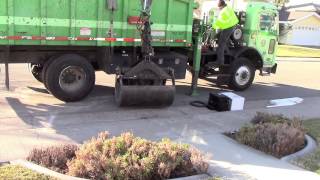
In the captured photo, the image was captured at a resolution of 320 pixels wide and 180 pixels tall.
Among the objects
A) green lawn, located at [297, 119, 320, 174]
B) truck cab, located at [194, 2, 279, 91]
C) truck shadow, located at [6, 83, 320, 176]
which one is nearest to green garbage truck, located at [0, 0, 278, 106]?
truck shadow, located at [6, 83, 320, 176]

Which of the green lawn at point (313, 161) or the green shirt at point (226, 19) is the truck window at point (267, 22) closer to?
the green shirt at point (226, 19)

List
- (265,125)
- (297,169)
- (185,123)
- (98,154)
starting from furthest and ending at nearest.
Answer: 1. (185,123)
2. (265,125)
3. (297,169)
4. (98,154)

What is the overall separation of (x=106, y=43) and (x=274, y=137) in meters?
4.55

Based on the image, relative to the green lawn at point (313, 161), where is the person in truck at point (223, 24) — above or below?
above

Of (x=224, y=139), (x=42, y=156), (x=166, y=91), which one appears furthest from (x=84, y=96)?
(x=42, y=156)

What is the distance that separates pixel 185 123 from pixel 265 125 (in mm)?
1772

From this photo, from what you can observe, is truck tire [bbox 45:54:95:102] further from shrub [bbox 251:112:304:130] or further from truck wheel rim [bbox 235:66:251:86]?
truck wheel rim [bbox 235:66:251:86]

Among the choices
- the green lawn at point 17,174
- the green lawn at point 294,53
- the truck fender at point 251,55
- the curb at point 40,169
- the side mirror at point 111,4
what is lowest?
the green lawn at point 294,53

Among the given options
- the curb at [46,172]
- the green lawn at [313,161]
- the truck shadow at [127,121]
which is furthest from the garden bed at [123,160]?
the green lawn at [313,161]

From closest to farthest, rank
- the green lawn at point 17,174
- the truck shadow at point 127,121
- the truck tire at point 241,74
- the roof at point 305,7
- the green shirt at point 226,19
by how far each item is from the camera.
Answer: the green lawn at point 17,174 < the truck shadow at point 127,121 < the green shirt at point 226,19 < the truck tire at point 241,74 < the roof at point 305,7

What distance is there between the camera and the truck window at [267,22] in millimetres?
14364

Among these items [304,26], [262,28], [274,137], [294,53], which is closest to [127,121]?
[274,137]

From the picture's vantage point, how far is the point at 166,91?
10.7 meters

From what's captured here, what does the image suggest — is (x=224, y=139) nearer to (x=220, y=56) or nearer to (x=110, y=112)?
(x=110, y=112)
